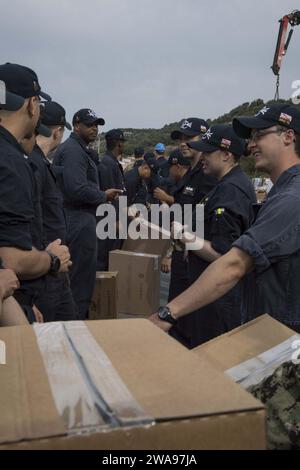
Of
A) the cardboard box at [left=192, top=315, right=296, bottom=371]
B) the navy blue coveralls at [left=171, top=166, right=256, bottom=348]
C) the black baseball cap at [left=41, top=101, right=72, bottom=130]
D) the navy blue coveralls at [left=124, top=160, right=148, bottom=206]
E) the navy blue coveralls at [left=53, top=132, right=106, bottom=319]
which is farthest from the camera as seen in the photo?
the navy blue coveralls at [left=124, top=160, right=148, bottom=206]

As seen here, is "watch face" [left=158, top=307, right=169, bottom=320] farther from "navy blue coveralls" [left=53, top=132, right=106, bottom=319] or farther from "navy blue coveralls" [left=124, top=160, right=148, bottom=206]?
"navy blue coveralls" [left=124, top=160, right=148, bottom=206]

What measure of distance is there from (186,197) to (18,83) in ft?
5.80

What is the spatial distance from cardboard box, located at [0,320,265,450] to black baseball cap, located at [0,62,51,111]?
125 centimetres

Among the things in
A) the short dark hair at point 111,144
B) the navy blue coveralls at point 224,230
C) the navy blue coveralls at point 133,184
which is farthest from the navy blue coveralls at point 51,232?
the navy blue coveralls at point 133,184

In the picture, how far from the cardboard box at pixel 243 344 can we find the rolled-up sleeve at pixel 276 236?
0.94 feet

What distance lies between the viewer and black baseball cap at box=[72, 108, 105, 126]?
417cm

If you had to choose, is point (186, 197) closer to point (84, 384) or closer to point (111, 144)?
point (111, 144)

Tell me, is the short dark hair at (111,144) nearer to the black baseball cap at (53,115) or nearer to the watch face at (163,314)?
the black baseball cap at (53,115)

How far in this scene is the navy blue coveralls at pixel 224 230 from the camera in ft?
8.85

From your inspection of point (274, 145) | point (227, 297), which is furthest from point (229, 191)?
point (274, 145)

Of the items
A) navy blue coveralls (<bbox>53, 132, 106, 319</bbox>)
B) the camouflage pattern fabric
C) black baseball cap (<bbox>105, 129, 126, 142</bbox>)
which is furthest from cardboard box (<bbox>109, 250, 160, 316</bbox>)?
the camouflage pattern fabric

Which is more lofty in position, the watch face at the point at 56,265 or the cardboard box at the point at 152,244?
the watch face at the point at 56,265
